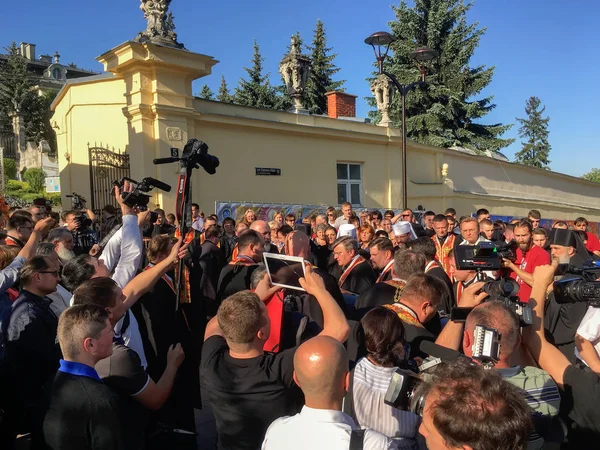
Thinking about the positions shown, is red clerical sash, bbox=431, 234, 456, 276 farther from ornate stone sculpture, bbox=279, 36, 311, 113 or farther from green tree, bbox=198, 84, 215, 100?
green tree, bbox=198, 84, 215, 100

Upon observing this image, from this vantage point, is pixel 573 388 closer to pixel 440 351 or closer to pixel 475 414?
pixel 440 351

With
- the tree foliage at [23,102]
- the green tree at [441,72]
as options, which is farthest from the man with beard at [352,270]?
the tree foliage at [23,102]

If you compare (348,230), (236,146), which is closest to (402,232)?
(348,230)

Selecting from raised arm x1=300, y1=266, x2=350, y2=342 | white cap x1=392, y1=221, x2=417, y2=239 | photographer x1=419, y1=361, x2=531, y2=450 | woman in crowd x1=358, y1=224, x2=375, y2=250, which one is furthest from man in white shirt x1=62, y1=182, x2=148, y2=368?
woman in crowd x1=358, y1=224, x2=375, y2=250

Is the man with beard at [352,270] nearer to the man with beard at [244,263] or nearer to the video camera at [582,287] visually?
the man with beard at [244,263]

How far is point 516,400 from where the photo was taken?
1.76 metres

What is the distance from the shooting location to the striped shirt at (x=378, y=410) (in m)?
2.55

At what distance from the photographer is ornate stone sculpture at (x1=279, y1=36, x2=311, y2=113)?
17.1 m

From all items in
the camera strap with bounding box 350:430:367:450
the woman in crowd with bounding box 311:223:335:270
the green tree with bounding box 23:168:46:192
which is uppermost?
the green tree with bounding box 23:168:46:192

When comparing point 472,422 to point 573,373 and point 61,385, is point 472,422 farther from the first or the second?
point 61,385

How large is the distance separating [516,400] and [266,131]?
46.2 ft

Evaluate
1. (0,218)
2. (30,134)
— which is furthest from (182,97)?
(30,134)

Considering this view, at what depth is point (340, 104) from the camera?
20.6 metres

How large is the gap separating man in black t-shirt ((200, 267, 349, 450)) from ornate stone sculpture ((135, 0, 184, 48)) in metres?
11.3
